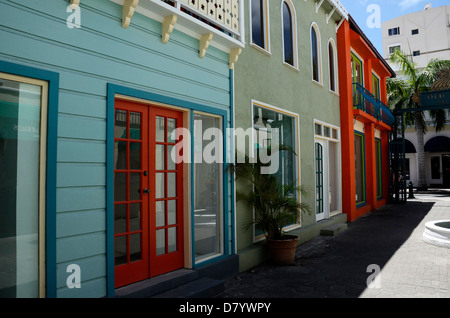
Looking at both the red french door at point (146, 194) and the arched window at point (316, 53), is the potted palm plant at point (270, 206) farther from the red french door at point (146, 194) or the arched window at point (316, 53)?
the arched window at point (316, 53)

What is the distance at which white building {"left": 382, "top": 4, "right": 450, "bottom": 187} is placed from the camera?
89.0ft

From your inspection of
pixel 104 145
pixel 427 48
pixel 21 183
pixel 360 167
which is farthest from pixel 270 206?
pixel 427 48

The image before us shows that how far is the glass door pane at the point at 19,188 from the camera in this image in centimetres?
306

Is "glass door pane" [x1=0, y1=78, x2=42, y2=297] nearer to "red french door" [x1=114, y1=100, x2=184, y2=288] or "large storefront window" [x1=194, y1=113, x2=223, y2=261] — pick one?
"red french door" [x1=114, y1=100, x2=184, y2=288]

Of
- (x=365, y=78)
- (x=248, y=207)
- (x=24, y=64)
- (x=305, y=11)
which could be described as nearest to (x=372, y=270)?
(x=248, y=207)

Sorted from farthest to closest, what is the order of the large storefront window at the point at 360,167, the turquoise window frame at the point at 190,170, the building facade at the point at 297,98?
the large storefront window at the point at 360,167, the building facade at the point at 297,98, the turquoise window frame at the point at 190,170

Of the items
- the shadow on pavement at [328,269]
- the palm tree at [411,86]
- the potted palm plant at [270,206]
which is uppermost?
the palm tree at [411,86]

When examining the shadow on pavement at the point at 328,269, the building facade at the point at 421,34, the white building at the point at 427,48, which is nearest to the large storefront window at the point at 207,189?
the shadow on pavement at the point at 328,269

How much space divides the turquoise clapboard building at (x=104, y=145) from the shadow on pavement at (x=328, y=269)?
2.02 ft

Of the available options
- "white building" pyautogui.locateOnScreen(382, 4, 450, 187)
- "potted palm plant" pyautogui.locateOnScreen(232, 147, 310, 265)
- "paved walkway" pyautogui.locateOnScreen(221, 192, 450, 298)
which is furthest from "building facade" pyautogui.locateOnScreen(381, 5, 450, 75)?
"potted palm plant" pyautogui.locateOnScreen(232, 147, 310, 265)

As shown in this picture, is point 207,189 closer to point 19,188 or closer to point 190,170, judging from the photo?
point 190,170

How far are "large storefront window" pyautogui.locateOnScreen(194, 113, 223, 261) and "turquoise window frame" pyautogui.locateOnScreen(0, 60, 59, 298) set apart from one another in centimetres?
223

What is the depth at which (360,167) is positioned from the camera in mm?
12930

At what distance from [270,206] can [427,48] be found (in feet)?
126
